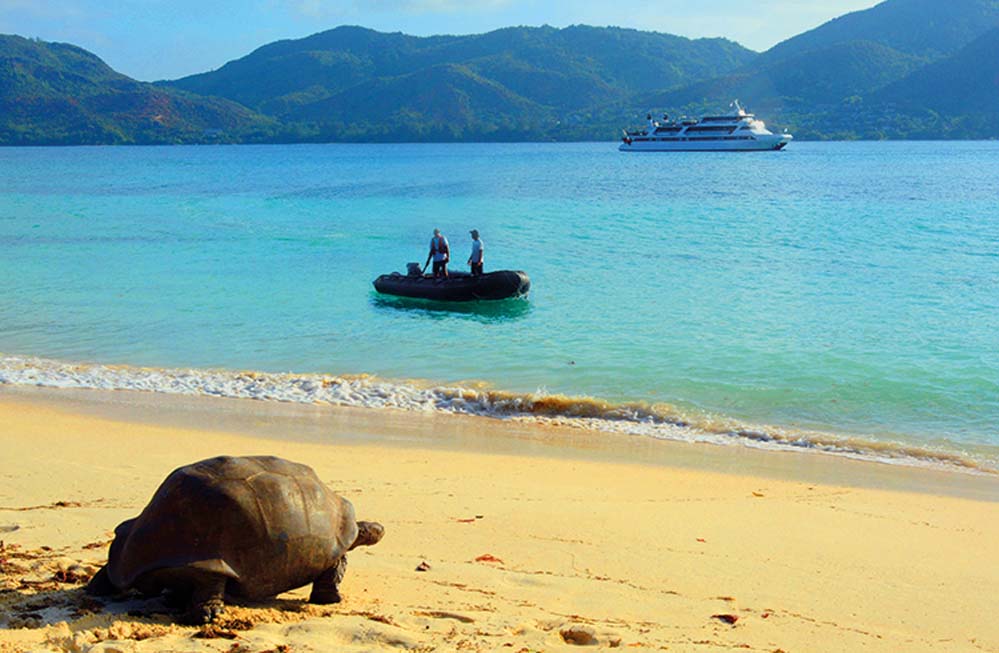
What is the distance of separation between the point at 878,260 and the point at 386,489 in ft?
76.7

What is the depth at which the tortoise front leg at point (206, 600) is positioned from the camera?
4.74 meters

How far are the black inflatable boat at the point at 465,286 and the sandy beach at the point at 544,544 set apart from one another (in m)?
10.2

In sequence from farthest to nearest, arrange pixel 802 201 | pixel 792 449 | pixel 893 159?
pixel 893 159, pixel 802 201, pixel 792 449

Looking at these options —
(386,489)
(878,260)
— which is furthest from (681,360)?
(878,260)

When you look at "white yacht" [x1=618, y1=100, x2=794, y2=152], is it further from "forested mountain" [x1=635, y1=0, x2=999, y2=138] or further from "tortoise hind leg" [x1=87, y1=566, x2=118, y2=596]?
"tortoise hind leg" [x1=87, y1=566, x2=118, y2=596]

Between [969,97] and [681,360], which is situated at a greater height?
[969,97]

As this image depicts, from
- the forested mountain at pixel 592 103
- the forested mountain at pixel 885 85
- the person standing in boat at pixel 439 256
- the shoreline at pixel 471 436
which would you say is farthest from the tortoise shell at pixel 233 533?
the forested mountain at pixel 885 85

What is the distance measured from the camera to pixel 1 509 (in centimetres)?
670

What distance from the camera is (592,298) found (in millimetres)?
21219

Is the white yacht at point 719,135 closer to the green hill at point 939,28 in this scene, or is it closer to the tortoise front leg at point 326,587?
the green hill at point 939,28

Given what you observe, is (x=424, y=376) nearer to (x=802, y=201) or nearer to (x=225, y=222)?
(x=225, y=222)

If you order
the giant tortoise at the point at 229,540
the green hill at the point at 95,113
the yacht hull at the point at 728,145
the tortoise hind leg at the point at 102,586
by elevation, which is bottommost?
the tortoise hind leg at the point at 102,586

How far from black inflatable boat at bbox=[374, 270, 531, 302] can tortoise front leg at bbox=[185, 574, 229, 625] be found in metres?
16.1

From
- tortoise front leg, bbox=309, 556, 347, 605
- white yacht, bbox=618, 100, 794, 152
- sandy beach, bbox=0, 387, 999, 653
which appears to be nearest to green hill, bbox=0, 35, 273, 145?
white yacht, bbox=618, 100, 794, 152
